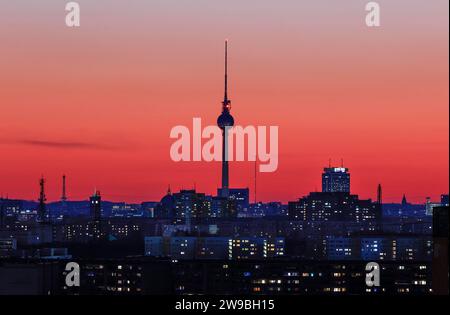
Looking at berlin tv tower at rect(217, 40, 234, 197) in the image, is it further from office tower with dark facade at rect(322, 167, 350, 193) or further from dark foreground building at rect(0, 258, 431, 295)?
dark foreground building at rect(0, 258, 431, 295)

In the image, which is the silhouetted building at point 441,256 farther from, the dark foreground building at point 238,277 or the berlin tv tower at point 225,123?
the berlin tv tower at point 225,123

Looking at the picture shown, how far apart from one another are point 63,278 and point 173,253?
38.6 meters

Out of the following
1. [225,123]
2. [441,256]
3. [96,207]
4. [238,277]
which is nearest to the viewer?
[441,256]

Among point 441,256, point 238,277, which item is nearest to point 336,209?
point 238,277

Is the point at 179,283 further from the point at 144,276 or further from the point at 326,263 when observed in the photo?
the point at 326,263

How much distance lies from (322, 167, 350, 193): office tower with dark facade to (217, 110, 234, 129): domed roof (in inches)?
1628

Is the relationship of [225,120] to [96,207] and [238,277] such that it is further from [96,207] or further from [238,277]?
[238,277]

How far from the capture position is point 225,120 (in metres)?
193

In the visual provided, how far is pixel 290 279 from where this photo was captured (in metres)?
78.1

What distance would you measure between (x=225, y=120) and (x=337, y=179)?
46.7 metres

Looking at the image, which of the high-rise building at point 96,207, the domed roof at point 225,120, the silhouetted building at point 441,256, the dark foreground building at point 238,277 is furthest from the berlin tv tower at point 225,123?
the silhouetted building at point 441,256

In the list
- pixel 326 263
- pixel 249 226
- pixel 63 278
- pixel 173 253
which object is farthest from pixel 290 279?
pixel 249 226

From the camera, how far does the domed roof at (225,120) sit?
192 meters

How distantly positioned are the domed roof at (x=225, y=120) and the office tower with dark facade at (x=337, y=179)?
41361 mm
